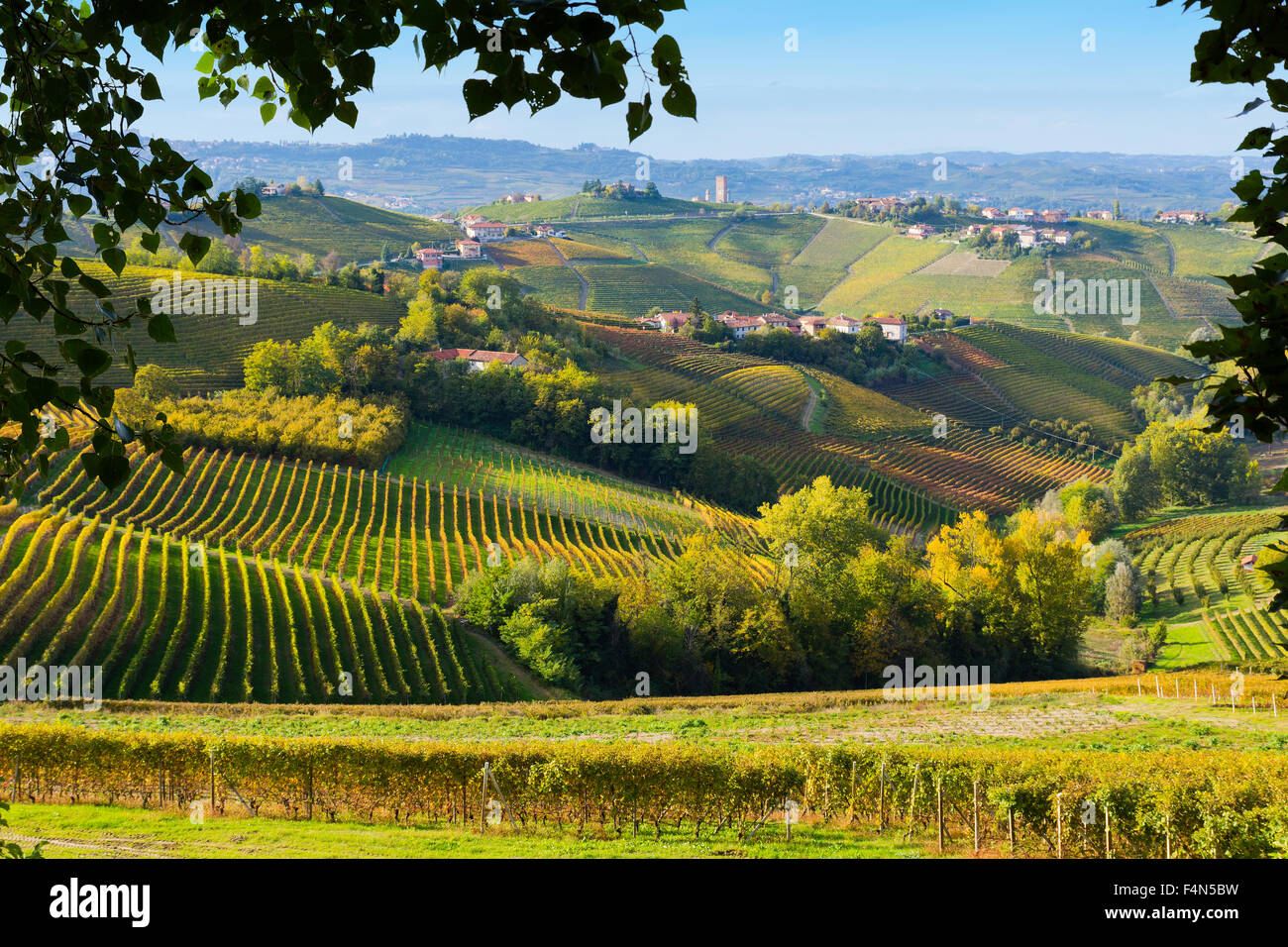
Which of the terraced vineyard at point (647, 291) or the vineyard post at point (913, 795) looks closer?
the vineyard post at point (913, 795)

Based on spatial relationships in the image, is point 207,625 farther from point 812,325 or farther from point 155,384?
point 812,325

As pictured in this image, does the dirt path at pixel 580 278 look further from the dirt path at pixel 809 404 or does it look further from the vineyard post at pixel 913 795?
the vineyard post at pixel 913 795

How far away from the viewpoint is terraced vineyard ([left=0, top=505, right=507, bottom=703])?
30.2 metres

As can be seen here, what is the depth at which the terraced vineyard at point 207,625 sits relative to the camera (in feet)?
99.1

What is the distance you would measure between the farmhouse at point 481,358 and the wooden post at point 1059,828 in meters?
61.0

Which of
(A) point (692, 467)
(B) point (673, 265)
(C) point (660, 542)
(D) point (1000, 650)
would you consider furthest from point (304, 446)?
(B) point (673, 265)

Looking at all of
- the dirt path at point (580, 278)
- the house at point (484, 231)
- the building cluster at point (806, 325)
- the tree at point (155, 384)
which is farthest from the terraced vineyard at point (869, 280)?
the tree at point (155, 384)

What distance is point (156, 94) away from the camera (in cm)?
352

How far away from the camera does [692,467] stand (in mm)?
65188

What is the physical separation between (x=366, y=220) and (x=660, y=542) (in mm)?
124867

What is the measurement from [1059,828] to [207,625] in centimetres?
2823

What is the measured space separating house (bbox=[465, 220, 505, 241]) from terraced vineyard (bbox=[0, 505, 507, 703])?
139002 mm

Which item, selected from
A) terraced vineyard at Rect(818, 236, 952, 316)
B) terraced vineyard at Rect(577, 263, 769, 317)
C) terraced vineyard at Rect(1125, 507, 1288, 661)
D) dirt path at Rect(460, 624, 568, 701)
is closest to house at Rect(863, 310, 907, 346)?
terraced vineyard at Rect(577, 263, 769, 317)

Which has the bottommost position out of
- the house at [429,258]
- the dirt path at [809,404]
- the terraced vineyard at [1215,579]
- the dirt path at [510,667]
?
the terraced vineyard at [1215,579]
